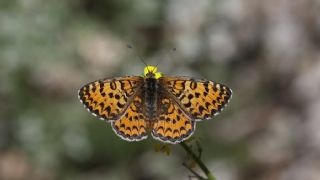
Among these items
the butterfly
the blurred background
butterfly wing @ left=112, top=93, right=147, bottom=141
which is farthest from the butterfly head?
the blurred background

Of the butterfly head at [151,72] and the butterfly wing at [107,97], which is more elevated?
the butterfly head at [151,72]

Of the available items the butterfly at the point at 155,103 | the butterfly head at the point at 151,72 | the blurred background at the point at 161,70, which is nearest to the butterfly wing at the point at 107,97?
the butterfly at the point at 155,103

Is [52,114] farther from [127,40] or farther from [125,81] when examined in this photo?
[125,81]

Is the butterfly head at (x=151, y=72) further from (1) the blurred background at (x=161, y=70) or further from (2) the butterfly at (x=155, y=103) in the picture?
(1) the blurred background at (x=161, y=70)

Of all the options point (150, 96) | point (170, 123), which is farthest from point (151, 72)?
point (170, 123)

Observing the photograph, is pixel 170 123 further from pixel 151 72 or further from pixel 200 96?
pixel 151 72

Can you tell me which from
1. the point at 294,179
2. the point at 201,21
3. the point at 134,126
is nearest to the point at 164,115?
the point at 134,126

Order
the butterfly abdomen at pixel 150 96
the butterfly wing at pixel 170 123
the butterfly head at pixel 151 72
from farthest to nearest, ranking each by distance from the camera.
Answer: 1. the butterfly head at pixel 151 72
2. the butterfly abdomen at pixel 150 96
3. the butterfly wing at pixel 170 123

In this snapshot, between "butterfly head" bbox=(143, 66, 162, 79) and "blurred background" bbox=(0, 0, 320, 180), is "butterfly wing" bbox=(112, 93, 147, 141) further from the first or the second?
"blurred background" bbox=(0, 0, 320, 180)
